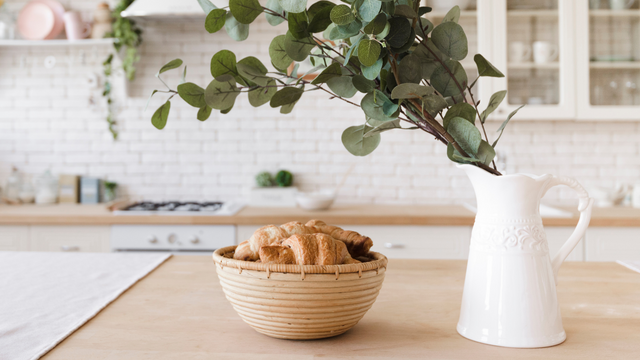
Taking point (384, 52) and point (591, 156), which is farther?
point (591, 156)

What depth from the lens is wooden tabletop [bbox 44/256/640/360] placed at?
751 mm

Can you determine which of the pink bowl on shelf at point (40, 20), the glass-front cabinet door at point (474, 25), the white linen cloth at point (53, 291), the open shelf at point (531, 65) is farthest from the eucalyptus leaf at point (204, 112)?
the pink bowl on shelf at point (40, 20)

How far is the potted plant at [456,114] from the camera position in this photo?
0.75 m

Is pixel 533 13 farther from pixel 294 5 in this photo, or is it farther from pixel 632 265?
pixel 294 5

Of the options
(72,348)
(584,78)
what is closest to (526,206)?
(72,348)

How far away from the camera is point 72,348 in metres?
0.78

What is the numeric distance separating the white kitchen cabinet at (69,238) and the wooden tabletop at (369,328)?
1.63 meters

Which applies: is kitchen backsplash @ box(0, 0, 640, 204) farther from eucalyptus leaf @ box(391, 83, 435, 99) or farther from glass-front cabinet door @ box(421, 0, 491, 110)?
eucalyptus leaf @ box(391, 83, 435, 99)

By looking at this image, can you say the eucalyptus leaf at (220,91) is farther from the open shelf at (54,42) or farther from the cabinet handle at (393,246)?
the open shelf at (54,42)

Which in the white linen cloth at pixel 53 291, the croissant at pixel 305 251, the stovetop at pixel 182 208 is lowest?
the white linen cloth at pixel 53 291

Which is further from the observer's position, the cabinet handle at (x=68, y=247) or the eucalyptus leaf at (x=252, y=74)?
the cabinet handle at (x=68, y=247)

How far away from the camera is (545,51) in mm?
2926

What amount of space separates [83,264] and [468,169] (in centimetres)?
105

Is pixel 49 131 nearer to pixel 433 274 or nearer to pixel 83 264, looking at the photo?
pixel 83 264
